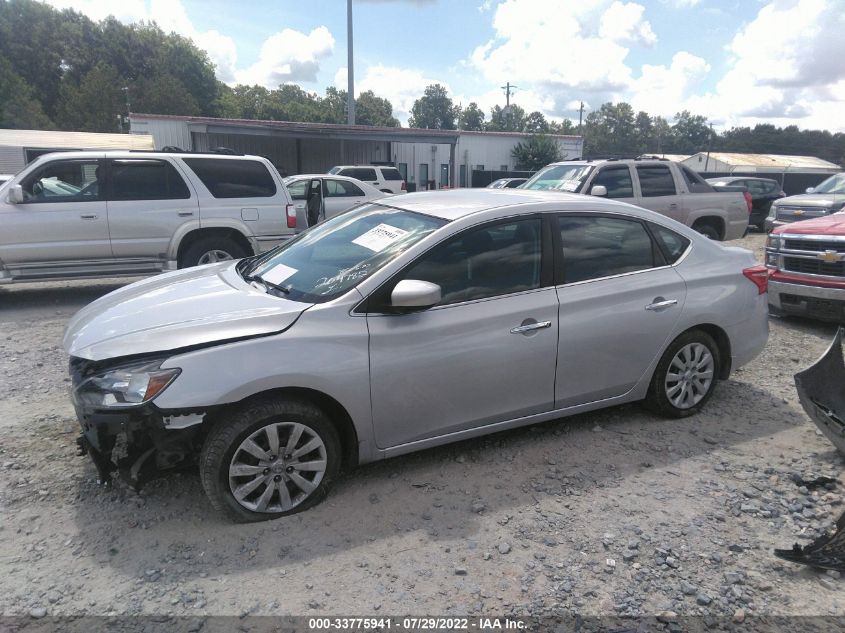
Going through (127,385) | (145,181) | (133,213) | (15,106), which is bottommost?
(127,385)

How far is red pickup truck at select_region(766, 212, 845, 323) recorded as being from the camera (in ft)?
21.1

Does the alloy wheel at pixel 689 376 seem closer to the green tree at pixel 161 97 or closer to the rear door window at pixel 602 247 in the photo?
the rear door window at pixel 602 247

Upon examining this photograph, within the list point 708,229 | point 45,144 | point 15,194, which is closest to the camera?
point 15,194

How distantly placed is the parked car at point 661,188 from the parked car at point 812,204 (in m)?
1.66

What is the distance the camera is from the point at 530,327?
143 inches

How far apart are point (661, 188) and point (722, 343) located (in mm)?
6632

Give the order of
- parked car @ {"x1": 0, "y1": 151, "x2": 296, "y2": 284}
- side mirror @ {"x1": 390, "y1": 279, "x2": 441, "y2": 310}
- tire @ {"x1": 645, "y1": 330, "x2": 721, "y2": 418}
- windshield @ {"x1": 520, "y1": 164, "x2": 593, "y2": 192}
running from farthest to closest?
1. windshield @ {"x1": 520, "y1": 164, "x2": 593, "y2": 192}
2. parked car @ {"x1": 0, "y1": 151, "x2": 296, "y2": 284}
3. tire @ {"x1": 645, "y1": 330, "x2": 721, "y2": 418}
4. side mirror @ {"x1": 390, "y1": 279, "x2": 441, "y2": 310}

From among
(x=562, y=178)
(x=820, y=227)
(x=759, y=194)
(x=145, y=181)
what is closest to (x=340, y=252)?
(x=145, y=181)

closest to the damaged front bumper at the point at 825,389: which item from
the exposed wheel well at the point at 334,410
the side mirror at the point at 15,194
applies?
the exposed wheel well at the point at 334,410

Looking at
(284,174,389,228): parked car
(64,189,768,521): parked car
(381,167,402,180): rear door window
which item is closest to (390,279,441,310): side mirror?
(64,189,768,521): parked car

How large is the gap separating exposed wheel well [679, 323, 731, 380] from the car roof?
3.21 ft

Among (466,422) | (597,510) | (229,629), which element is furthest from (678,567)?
(229,629)

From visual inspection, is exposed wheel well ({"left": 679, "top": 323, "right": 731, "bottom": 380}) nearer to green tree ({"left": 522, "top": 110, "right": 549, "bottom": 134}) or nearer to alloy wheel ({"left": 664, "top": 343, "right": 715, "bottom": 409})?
alloy wheel ({"left": 664, "top": 343, "right": 715, "bottom": 409})

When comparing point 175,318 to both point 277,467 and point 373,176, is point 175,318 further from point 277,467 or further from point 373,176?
point 373,176
